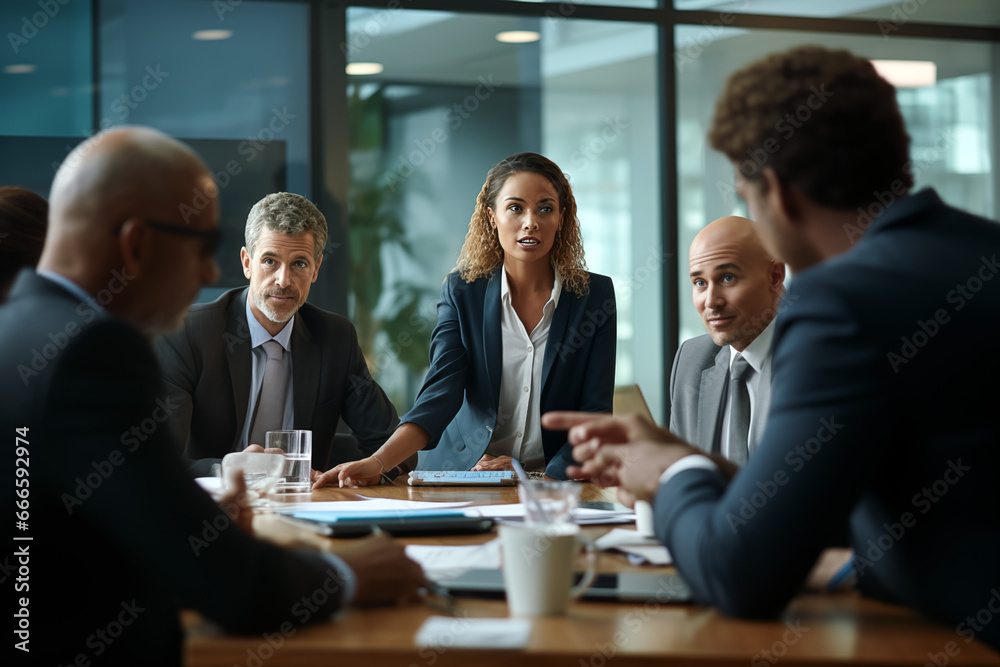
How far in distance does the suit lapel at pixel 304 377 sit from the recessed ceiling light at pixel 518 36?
8.40ft

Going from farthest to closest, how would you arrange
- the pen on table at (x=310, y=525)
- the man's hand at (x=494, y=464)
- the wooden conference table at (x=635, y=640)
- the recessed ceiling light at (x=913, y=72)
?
the recessed ceiling light at (x=913, y=72), the man's hand at (x=494, y=464), the pen on table at (x=310, y=525), the wooden conference table at (x=635, y=640)

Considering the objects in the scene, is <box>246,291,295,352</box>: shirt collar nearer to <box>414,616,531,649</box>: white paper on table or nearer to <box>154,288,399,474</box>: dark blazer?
<box>154,288,399,474</box>: dark blazer

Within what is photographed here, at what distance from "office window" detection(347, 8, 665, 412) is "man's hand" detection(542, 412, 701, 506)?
11.6 ft

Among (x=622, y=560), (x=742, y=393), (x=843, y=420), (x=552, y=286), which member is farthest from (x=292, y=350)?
(x=843, y=420)

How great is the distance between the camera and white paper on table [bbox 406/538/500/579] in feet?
4.68

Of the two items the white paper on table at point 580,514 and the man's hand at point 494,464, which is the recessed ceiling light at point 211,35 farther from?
the white paper on table at point 580,514

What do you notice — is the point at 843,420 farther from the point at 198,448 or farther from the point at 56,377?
the point at 198,448

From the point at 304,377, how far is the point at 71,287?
6.64 ft

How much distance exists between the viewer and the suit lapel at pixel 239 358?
122 inches

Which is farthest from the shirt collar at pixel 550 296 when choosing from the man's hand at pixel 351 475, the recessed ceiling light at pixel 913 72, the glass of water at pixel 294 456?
the recessed ceiling light at pixel 913 72

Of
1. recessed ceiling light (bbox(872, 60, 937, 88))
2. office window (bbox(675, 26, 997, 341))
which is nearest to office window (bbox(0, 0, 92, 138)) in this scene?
office window (bbox(675, 26, 997, 341))

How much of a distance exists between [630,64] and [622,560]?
4206 mm

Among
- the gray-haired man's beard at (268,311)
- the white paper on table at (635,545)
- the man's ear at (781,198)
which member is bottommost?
the white paper on table at (635,545)

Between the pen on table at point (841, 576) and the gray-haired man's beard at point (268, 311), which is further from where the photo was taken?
the gray-haired man's beard at point (268, 311)
